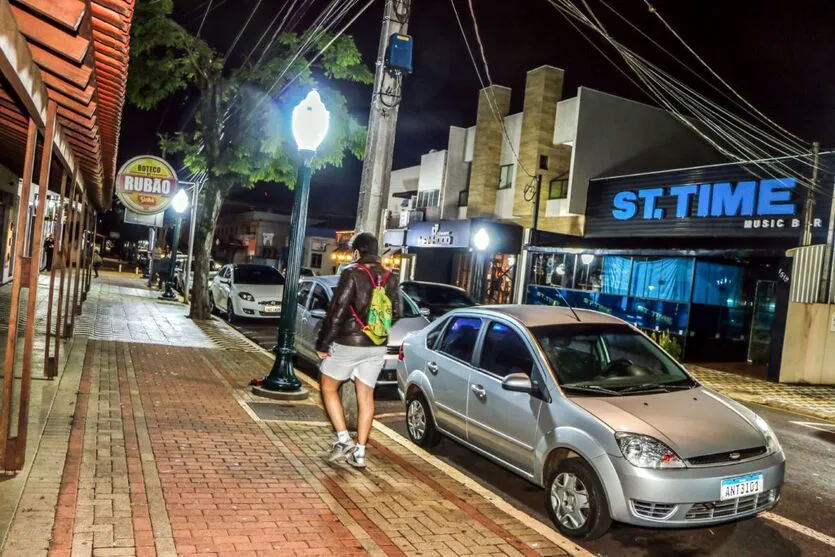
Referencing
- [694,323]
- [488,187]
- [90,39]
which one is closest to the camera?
[90,39]

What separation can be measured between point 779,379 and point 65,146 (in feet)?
48.1

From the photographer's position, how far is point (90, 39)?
3.38 meters

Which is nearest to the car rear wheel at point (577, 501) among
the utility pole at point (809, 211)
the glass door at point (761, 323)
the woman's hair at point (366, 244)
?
the woman's hair at point (366, 244)

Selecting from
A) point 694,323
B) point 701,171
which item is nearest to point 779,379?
point 694,323

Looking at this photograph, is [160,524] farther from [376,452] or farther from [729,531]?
[729,531]

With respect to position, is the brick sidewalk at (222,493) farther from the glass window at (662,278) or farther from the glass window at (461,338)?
the glass window at (662,278)

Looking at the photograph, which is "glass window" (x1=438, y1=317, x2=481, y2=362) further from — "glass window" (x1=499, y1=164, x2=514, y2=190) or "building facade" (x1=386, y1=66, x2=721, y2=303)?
"glass window" (x1=499, y1=164, x2=514, y2=190)

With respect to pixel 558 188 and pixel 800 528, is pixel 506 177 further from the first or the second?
pixel 800 528

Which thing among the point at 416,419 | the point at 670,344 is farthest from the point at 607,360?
the point at 670,344

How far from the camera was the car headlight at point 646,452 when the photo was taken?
447 cm

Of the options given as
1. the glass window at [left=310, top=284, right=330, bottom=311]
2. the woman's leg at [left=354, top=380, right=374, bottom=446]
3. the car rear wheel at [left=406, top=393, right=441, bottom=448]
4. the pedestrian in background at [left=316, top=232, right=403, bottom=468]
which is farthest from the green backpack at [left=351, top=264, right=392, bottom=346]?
the glass window at [left=310, top=284, right=330, bottom=311]

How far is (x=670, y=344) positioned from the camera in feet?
57.7

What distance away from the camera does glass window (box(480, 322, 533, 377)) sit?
580cm

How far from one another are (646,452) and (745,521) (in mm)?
1668
